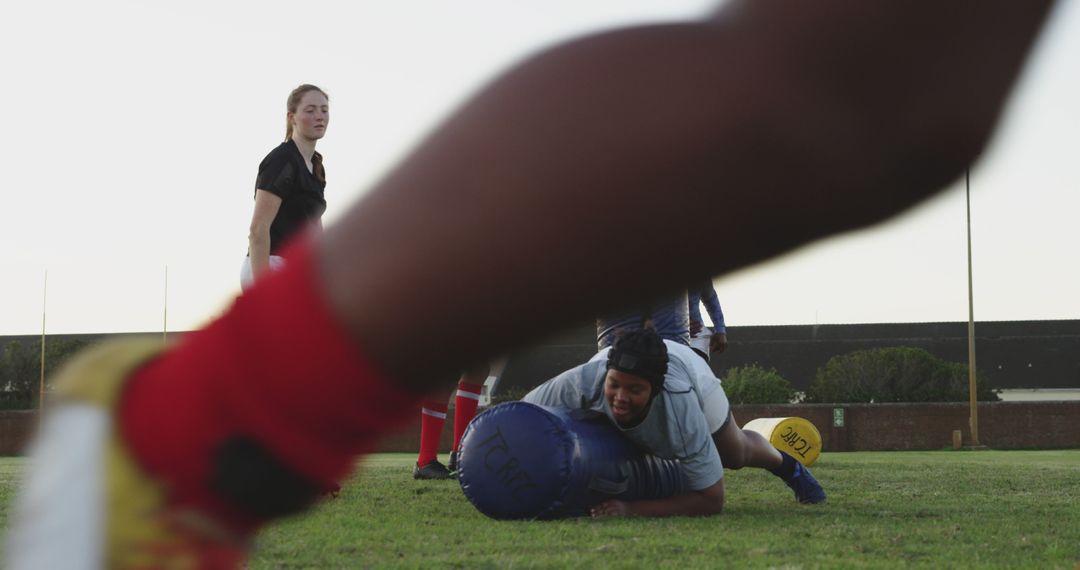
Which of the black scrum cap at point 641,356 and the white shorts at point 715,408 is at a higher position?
the black scrum cap at point 641,356

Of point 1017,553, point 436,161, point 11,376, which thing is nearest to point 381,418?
point 436,161

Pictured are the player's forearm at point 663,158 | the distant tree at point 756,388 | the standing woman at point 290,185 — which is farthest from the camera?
the distant tree at point 756,388

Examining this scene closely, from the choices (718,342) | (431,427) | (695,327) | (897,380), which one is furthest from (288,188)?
(897,380)

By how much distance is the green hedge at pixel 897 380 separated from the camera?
160 ft

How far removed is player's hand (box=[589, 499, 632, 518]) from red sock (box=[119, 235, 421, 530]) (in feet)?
12.9

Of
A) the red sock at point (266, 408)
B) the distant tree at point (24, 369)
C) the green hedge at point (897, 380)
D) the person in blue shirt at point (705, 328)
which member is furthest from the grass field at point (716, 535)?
the distant tree at point (24, 369)

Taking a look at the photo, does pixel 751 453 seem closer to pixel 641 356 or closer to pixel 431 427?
pixel 641 356

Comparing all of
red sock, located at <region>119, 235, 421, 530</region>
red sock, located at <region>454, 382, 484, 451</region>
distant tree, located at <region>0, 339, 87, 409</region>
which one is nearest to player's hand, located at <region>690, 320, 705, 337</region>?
red sock, located at <region>454, 382, 484, 451</region>

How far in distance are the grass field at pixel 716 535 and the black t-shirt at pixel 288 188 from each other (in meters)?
1.22

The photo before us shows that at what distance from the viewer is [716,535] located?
4.02 metres

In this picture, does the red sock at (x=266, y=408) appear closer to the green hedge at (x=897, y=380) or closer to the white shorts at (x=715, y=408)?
the white shorts at (x=715, y=408)

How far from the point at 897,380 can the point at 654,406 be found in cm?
4621

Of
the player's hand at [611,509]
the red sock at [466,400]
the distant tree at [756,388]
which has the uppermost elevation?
the red sock at [466,400]

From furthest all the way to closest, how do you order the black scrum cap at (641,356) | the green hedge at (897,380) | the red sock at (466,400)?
1. the green hedge at (897,380)
2. the red sock at (466,400)
3. the black scrum cap at (641,356)
